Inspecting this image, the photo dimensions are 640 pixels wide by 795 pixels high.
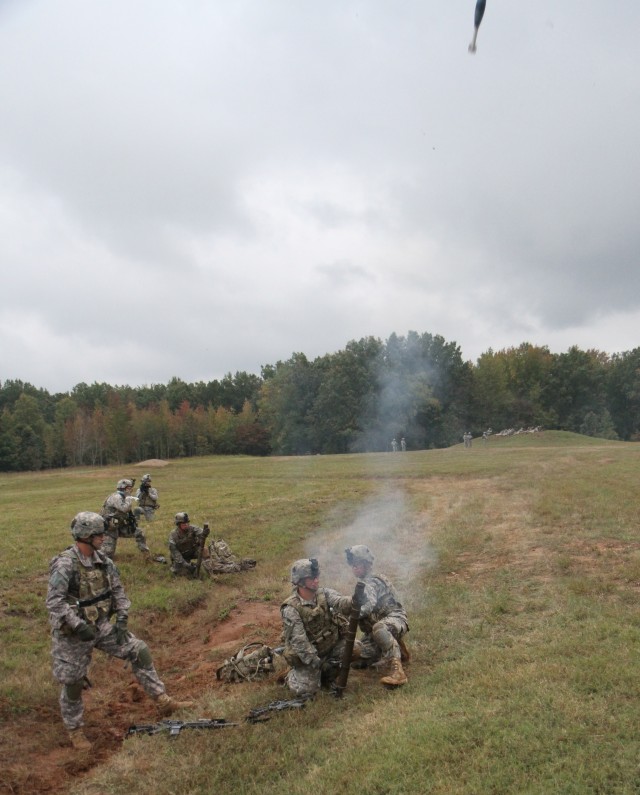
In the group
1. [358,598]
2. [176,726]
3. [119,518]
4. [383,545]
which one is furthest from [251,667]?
[383,545]

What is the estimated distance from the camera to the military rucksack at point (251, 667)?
819cm

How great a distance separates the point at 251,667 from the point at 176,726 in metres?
1.69

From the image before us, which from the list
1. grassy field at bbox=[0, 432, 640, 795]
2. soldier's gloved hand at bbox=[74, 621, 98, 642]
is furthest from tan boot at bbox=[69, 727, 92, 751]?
soldier's gloved hand at bbox=[74, 621, 98, 642]

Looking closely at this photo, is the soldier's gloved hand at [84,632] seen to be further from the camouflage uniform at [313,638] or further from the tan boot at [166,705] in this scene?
the camouflage uniform at [313,638]

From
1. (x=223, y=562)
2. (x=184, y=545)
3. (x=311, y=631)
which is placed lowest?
(x=223, y=562)

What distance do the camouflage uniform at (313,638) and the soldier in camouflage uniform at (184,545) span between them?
6.58 meters

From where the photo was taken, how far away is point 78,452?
81.2 metres

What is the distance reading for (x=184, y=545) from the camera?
559 inches

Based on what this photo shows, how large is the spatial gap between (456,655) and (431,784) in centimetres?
304

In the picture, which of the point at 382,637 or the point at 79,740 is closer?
the point at 79,740

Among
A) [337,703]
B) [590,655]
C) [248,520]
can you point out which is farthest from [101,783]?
[248,520]

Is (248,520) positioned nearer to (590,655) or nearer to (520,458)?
(590,655)

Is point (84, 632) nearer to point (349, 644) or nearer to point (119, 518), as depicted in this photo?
point (349, 644)

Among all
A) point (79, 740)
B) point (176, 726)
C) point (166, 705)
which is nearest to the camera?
point (176, 726)
